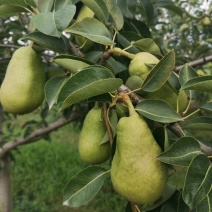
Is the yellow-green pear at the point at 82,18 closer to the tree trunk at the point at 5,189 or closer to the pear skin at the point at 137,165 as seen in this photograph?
the pear skin at the point at 137,165

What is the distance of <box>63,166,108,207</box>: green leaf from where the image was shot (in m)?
0.75

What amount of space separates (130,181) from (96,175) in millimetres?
148

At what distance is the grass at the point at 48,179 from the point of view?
2.48 meters

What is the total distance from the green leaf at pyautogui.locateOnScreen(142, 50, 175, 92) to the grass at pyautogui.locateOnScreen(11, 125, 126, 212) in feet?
5.07

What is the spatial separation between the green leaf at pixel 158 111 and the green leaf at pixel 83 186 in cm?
20

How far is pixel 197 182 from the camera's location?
2.13 ft

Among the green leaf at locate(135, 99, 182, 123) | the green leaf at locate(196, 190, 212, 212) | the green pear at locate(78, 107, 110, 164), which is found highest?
the green leaf at locate(135, 99, 182, 123)

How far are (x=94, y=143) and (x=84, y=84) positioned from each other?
0.30m

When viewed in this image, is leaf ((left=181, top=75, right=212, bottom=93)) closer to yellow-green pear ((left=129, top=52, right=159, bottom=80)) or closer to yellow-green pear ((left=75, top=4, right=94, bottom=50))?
yellow-green pear ((left=129, top=52, right=159, bottom=80))

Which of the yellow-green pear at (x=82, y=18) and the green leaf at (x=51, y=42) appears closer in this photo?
the green leaf at (x=51, y=42)

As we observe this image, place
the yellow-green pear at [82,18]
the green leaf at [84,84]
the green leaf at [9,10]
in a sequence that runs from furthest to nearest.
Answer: the yellow-green pear at [82,18]
the green leaf at [9,10]
the green leaf at [84,84]

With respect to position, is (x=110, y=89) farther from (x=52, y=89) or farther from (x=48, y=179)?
(x=48, y=179)

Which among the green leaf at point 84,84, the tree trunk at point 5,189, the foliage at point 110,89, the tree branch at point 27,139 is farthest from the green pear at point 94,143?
the tree trunk at point 5,189

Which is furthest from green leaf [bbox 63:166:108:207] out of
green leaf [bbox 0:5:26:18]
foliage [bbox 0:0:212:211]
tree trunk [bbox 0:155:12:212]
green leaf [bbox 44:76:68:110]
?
tree trunk [bbox 0:155:12:212]
